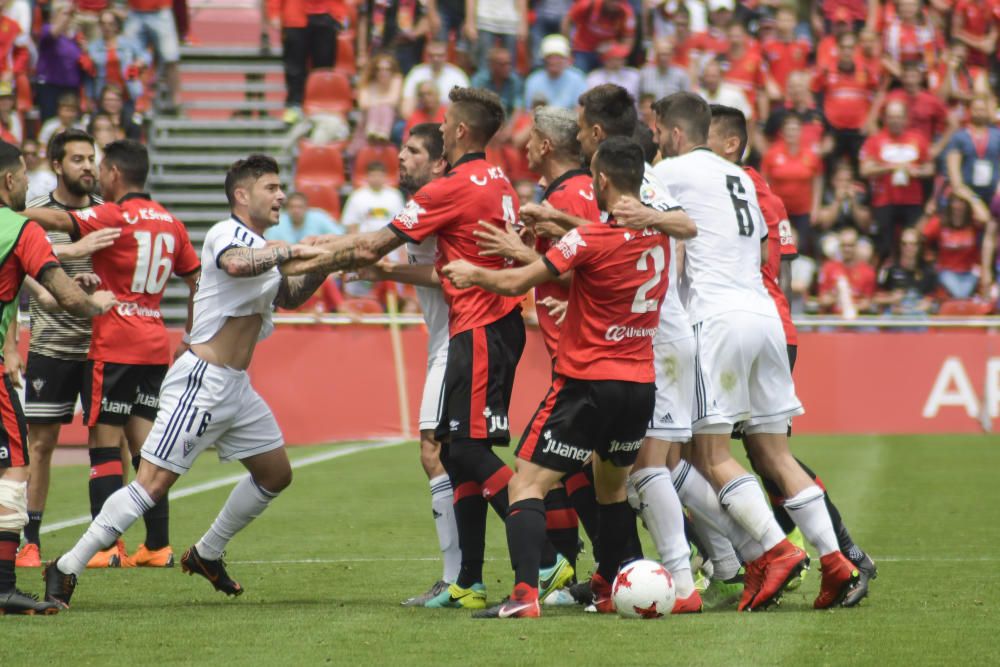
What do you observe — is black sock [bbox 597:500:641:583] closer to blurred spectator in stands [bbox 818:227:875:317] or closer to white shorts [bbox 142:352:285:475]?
white shorts [bbox 142:352:285:475]

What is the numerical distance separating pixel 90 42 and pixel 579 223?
14.9 metres

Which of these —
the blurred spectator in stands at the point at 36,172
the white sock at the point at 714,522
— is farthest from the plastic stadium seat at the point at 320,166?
the white sock at the point at 714,522

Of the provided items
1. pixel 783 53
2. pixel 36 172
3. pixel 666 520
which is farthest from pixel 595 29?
pixel 666 520

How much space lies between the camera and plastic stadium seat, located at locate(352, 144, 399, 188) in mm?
19469

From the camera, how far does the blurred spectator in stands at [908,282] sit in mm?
18828

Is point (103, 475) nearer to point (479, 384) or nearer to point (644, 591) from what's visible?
point (479, 384)

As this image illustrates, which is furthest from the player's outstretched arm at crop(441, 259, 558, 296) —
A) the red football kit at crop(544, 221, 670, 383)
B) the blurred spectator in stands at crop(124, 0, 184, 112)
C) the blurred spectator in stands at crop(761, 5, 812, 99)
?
the blurred spectator in stands at crop(124, 0, 184, 112)

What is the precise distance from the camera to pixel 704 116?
26.5 ft

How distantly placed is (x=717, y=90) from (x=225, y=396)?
12497 mm

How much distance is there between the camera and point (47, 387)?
33.0ft

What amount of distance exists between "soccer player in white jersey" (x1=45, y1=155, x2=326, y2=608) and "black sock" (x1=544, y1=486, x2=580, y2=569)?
1468mm

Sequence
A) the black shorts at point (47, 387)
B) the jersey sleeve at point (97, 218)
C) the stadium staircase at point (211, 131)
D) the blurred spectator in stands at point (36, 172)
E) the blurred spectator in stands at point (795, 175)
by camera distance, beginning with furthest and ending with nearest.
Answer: the stadium staircase at point (211, 131) → the blurred spectator in stands at point (795, 175) → the blurred spectator in stands at point (36, 172) → the black shorts at point (47, 387) → the jersey sleeve at point (97, 218)

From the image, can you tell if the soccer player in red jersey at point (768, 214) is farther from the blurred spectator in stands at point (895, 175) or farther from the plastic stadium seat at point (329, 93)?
the plastic stadium seat at point (329, 93)

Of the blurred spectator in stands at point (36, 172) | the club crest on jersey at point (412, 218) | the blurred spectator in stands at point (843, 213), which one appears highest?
the club crest on jersey at point (412, 218)
